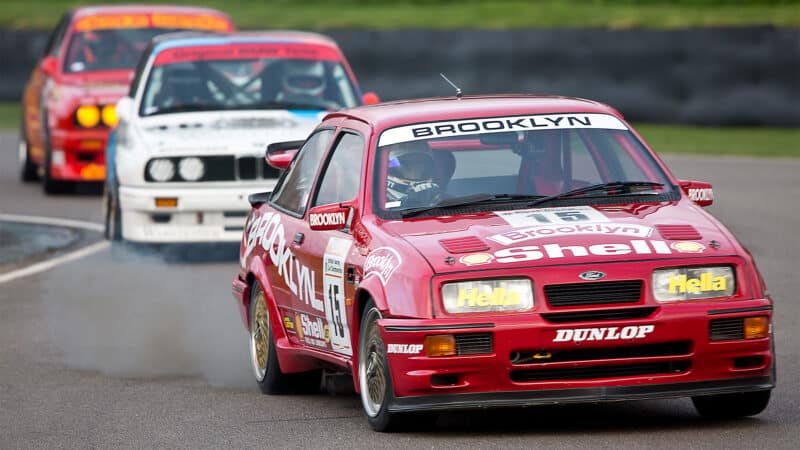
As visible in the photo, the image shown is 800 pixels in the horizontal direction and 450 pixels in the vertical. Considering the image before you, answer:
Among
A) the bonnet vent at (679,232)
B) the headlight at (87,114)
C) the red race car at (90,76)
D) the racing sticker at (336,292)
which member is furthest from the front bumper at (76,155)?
the bonnet vent at (679,232)

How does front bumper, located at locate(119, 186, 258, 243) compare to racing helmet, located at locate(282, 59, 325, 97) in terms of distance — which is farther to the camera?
racing helmet, located at locate(282, 59, 325, 97)

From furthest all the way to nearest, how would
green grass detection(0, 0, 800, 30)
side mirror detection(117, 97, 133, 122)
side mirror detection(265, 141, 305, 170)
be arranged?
green grass detection(0, 0, 800, 30) → side mirror detection(117, 97, 133, 122) → side mirror detection(265, 141, 305, 170)

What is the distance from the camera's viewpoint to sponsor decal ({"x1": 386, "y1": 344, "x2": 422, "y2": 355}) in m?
6.87

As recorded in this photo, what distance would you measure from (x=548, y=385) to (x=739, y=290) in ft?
2.72

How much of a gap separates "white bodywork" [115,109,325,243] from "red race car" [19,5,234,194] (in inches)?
170

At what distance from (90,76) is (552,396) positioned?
12948 millimetres

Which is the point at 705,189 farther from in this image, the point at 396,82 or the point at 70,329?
the point at 396,82

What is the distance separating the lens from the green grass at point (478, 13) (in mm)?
30109

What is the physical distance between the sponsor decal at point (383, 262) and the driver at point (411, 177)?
450 millimetres

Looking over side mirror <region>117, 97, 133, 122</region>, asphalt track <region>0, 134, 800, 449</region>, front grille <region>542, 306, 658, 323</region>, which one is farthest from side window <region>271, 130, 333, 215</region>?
side mirror <region>117, 97, 133, 122</region>

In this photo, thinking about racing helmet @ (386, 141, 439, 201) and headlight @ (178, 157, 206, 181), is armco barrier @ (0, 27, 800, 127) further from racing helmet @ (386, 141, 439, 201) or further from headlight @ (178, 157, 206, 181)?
racing helmet @ (386, 141, 439, 201)

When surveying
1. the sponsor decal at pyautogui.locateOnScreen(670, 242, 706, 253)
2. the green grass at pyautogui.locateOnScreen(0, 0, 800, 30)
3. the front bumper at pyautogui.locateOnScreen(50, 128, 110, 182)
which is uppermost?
the sponsor decal at pyautogui.locateOnScreen(670, 242, 706, 253)

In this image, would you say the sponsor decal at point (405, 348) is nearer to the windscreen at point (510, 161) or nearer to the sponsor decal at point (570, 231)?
the sponsor decal at point (570, 231)

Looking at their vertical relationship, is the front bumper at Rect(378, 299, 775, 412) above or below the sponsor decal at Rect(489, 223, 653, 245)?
below
